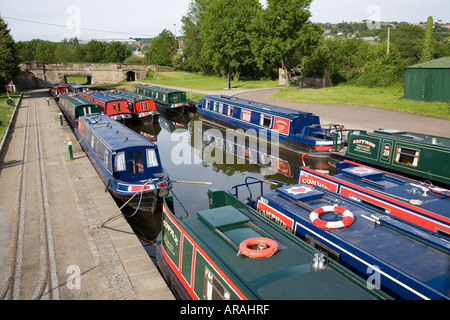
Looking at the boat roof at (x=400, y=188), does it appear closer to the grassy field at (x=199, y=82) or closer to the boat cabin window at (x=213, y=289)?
the boat cabin window at (x=213, y=289)

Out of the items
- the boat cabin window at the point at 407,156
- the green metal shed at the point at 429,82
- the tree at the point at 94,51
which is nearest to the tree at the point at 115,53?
the tree at the point at 94,51

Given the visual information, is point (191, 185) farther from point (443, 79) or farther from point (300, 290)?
point (443, 79)

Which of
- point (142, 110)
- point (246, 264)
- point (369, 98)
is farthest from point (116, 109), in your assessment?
point (246, 264)

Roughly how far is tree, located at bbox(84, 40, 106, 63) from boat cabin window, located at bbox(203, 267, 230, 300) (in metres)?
110

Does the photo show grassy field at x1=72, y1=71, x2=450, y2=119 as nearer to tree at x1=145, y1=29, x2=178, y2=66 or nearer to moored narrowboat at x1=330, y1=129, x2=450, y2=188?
moored narrowboat at x1=330, y1=129, x2=450, y2=188

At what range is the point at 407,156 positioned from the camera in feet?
47.4

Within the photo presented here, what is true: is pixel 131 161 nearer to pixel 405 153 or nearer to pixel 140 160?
pixel 140 160

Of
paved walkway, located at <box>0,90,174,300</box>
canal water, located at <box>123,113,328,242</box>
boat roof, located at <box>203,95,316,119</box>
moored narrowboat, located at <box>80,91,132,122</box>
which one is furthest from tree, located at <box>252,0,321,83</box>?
paved walkway, located at <box>0,90,174,300</box>

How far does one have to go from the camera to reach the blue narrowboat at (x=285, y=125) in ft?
66.2

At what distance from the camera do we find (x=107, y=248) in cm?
950

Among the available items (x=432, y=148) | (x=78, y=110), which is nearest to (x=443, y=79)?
(x=432, y=148)

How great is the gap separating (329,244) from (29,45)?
147778 millimetres
